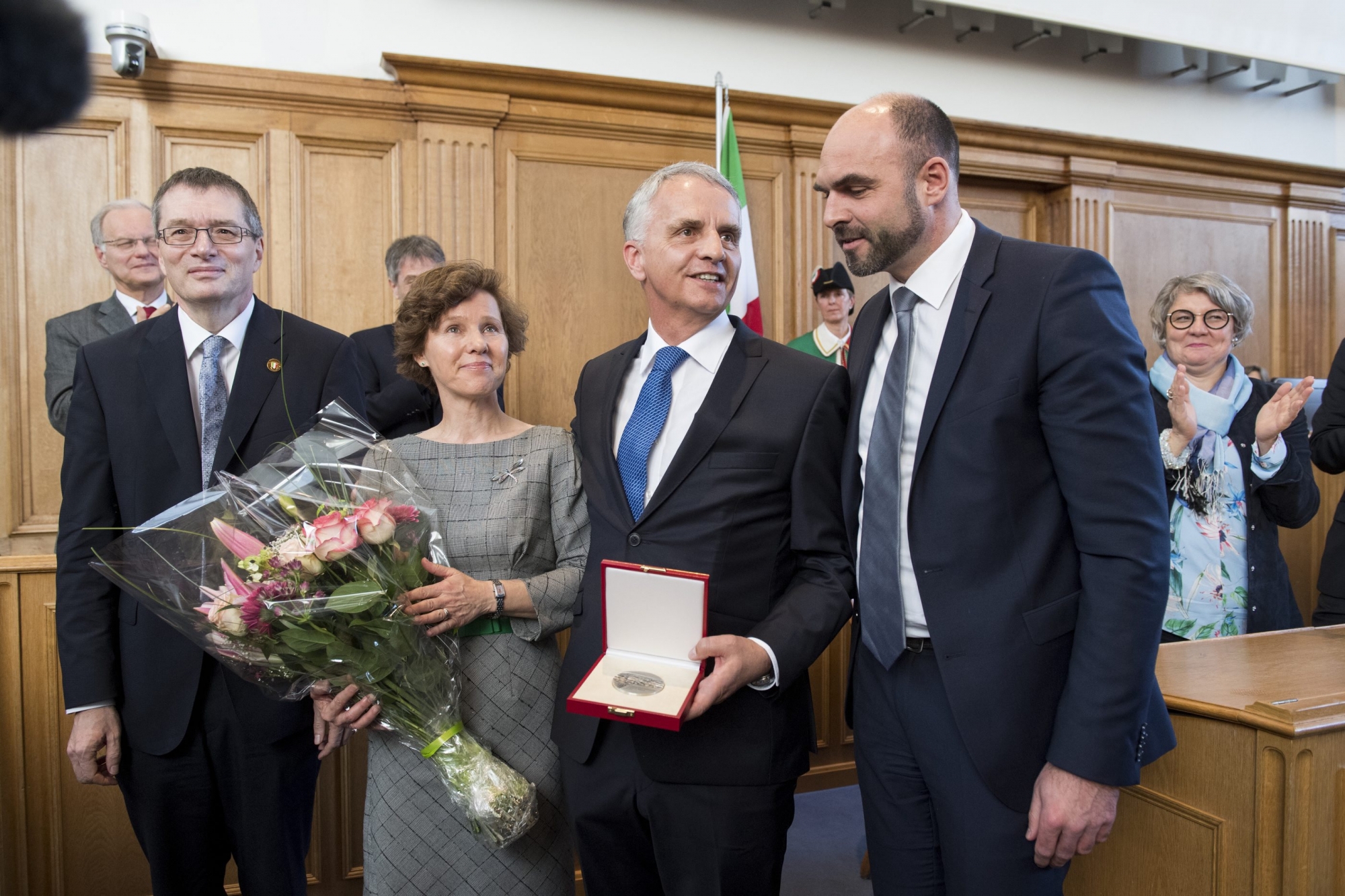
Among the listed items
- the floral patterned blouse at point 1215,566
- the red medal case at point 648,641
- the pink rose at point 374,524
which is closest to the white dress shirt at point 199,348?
the pink rose at point 374,524

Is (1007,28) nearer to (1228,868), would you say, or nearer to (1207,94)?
(1207,94)

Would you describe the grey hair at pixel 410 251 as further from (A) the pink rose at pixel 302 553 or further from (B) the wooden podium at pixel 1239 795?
(B) the wooden podium at pixel 1239 795

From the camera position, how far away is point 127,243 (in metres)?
3.14

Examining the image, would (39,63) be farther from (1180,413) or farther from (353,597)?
(1180,413)

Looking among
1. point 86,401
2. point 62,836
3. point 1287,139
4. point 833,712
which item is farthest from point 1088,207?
point 62,836

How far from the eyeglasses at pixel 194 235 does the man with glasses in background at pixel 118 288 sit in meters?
1.45

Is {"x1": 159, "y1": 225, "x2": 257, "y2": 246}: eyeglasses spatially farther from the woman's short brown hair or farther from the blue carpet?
the blue carpet

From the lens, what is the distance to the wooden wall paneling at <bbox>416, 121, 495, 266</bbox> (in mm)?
3729

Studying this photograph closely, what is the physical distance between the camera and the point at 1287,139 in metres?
5.45

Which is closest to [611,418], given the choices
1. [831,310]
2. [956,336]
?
[956,336]

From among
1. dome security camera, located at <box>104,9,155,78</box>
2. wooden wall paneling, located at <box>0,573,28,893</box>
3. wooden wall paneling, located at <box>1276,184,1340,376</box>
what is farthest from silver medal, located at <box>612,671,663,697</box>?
wooden wall paneling, located at <box>1276,184,1340,376</box>

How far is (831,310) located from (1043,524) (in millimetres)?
2854

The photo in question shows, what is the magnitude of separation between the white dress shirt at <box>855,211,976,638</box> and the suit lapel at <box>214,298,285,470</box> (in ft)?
4.10

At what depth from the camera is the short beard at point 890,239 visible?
1.56 m
